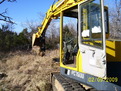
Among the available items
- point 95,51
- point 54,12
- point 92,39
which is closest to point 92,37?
point 92,39

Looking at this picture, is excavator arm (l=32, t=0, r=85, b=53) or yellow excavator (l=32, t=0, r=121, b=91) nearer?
yellow excavator (l=32, t=0, r=121, b=91)

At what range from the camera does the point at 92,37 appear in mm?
3781

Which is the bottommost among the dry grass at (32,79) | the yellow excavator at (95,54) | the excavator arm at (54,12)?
the dry grass at (32,79)

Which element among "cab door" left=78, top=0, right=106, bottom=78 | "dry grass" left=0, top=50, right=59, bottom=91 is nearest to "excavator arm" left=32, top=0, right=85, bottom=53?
"cab door" left=78, top=0, right=106, bottom=78

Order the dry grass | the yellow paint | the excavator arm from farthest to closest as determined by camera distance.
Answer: the dry grass → the excavator arm → the yellow paint

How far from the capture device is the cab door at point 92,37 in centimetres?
341

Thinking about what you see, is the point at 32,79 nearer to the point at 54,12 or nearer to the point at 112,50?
the point at 54,12

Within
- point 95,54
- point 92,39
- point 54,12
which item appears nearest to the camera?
point 95,54

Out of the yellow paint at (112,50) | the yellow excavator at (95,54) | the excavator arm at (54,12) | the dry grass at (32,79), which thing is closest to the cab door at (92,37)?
the yellow excavator at (95,54)

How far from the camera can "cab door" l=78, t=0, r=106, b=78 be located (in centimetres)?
341

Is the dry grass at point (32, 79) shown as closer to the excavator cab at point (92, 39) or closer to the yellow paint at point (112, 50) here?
the excavator cab at point (92, 39)

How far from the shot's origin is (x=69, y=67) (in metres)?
4.91

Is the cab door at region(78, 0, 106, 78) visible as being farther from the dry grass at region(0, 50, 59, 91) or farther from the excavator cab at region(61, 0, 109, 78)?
the dry grass at region(0, 50, 59, 91)

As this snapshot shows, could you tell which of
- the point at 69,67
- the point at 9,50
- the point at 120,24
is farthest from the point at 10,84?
the point at 9,50
